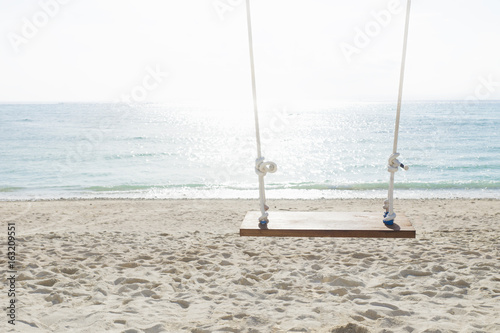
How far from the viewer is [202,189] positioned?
13219 mm

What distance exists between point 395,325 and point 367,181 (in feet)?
38.3

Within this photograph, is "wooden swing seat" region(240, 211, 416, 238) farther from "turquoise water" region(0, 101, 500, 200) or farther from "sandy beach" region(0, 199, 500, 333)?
"turquoise water" region(0, 101, 500, 200)

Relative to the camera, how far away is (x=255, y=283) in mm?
4000

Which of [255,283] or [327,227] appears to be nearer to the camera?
[327,227]

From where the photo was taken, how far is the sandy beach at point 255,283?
3123 mm

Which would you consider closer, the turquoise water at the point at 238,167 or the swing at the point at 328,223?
the swing at the point at 328,223

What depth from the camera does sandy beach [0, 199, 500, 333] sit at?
10.2 feet

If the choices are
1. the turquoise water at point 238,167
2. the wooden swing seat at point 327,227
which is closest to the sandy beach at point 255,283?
the wooden swing seat at point 327,227

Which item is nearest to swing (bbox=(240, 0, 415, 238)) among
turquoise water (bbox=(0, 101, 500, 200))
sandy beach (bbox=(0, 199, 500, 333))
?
sandy beach (bbox=(0, 199, 500, 333))

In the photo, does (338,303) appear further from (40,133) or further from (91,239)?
(40,133)

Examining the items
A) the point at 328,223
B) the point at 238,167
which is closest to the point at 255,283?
the point at 328,223

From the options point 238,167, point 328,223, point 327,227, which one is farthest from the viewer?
point 238,167

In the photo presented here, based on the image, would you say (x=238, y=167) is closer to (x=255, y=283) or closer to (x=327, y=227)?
(x=255, y=283)

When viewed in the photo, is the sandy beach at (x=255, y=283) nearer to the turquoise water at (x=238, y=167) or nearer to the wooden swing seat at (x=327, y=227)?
the wooden swing seat at (x=327, y=227)
